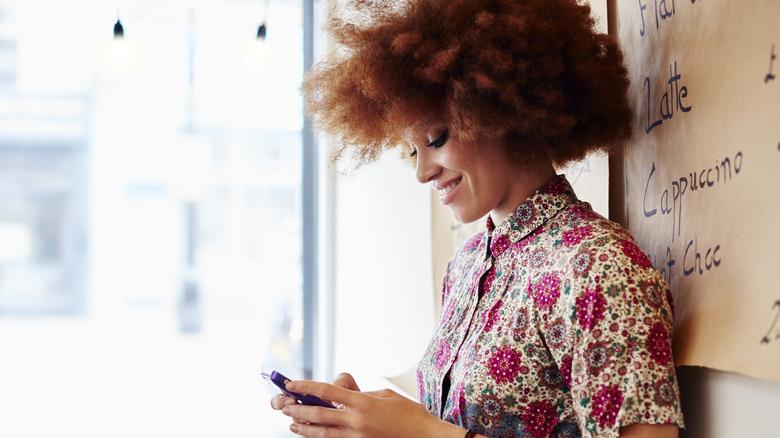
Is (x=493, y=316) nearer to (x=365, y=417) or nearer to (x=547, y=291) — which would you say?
(x=547, y=291)

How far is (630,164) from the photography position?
106cm

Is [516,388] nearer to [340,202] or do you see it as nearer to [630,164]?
[630,164]

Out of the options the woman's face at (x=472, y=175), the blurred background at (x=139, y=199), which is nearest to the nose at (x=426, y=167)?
the woman's face at (x=472, y=175)

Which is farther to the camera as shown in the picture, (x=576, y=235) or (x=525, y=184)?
(x=525, y=184)

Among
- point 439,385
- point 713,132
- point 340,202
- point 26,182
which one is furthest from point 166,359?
point 713,132

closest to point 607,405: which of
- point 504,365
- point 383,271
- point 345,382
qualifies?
point 504,365

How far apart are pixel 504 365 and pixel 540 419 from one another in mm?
82

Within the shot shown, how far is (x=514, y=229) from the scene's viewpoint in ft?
Answer: 3.37

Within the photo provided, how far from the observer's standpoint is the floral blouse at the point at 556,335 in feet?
2.57

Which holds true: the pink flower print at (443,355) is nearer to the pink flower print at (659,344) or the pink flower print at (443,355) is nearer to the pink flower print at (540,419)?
the pink flower print at (540,419)

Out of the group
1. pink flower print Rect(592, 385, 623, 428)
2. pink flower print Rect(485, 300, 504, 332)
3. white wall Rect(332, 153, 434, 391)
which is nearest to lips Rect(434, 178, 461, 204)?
pink flower print Rect(485, 300, 504, 332)

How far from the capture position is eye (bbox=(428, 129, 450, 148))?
1.04m

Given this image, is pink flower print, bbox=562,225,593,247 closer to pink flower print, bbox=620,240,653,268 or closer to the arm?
pink flower print, bbox=620,240,653,268

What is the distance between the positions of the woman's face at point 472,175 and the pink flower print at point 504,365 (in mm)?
235
